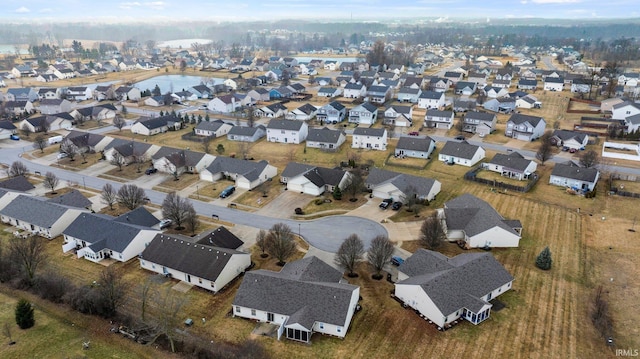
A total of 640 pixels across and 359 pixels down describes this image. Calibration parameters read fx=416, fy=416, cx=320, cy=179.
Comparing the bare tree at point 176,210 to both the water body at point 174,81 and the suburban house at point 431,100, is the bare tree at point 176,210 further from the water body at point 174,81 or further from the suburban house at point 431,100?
the water body at point 174,81

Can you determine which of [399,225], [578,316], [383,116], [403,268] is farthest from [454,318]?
[383,116]

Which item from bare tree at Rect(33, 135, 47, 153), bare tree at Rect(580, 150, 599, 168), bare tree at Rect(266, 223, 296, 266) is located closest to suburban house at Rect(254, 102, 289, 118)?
bare tree at Rect(33, 135, 47, 153)

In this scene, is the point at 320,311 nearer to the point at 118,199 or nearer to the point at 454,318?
the point at 454,318

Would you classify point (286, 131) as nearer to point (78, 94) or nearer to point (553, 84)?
point (78, 94)

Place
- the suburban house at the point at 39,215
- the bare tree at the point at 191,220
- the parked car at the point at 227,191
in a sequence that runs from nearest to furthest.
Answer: the bare tree at the point at 191,220 → the suburban house at the point at 39,215 → the parked car at the point at 227,191

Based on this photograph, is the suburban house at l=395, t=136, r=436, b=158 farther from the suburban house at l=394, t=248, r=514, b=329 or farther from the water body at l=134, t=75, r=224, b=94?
the water body at l=134, t=75, r=224, b=94

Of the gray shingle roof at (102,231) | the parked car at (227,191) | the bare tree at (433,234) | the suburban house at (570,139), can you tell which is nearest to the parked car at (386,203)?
the bare tree at (433,234)
